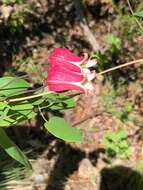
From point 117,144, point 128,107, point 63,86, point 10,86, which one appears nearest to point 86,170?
point 117,144

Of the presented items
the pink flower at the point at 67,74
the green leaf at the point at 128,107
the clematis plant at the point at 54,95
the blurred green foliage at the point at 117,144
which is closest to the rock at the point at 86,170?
the blurred green foliage at the point at 117,144

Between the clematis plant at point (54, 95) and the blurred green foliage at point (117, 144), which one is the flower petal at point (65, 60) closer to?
the clematis plant at point (54, 95)

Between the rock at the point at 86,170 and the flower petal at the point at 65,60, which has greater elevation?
the flower petal at the point at 65,60

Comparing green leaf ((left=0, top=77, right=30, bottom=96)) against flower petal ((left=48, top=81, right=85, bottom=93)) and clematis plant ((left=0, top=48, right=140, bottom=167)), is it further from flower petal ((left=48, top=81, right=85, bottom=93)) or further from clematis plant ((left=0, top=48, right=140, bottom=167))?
flower petal ((left=48, top=81, right=85, bottom=93))

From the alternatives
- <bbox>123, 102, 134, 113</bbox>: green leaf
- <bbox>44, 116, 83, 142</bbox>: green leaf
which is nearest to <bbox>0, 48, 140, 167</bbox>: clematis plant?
<bbox>44, 116, 83, 142</bbox>: green leaf

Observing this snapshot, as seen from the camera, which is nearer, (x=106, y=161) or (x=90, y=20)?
(x=106, y=161)

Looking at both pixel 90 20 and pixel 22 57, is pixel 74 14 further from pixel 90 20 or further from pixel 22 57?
pixel 22 57

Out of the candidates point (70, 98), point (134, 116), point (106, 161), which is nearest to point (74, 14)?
point (134, 116)
